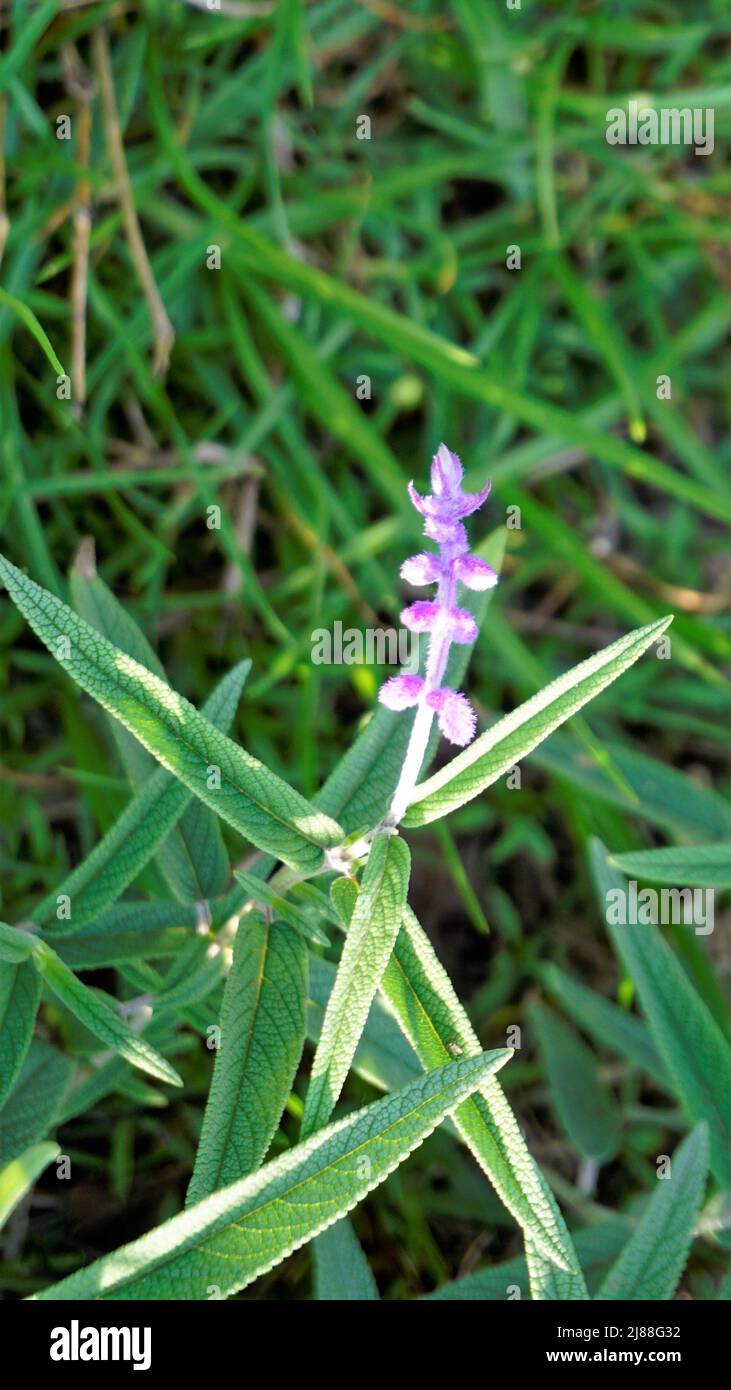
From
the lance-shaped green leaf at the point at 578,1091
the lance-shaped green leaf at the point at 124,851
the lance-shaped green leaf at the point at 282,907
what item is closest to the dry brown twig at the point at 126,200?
the lance-shaped green leaf at the point at 124,851

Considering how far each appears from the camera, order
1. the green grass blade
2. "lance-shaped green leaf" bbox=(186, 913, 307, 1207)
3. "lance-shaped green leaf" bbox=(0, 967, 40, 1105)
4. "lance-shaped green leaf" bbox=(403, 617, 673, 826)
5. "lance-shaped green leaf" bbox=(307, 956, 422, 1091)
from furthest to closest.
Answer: the green grass blade
"lance-shaped green leaf" bbox=(307, 956, 422, 1091)
"lance-shaped green leaf" bbox=(0, 967, 40, 1105)
"lance-shaped green leaf" bbox=(186, 913, 307, 1207)
"lance-shaped green leaf" bbox=(403, 617, 673, 826)

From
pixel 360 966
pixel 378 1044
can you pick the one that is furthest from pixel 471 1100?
pixel 378 1044

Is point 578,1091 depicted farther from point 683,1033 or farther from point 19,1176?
point 19,1176

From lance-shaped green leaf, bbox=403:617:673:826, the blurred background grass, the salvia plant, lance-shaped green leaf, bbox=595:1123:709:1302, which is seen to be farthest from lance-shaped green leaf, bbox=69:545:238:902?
Result: lance-shaped green leaf, bbox=595:1123:709:1302

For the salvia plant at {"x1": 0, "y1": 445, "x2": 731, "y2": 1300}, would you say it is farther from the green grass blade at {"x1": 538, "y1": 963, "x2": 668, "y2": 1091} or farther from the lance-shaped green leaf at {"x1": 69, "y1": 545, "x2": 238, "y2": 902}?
the green grass blade at {"x1": 538, "y1": 963, "x2": 668, "y2": 1091}

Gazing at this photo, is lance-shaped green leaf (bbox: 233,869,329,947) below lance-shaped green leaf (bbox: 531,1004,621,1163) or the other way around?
the other way around

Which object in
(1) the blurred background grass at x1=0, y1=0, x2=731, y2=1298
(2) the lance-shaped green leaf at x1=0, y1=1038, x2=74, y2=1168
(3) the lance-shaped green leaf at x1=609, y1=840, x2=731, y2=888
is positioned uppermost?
(1) the blurred background grass at x1=0, y1=0, x2=731, y2=1298
